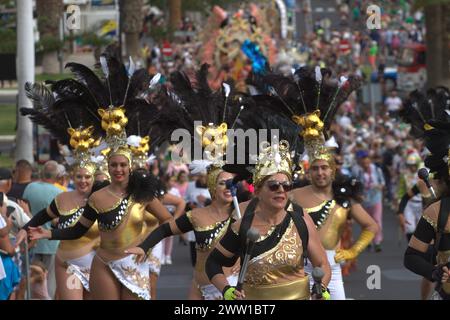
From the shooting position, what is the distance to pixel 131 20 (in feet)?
112

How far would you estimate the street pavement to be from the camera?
16.6m

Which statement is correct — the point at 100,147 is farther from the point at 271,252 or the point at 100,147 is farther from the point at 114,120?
the point at 271,252

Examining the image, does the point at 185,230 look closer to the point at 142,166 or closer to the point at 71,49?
the point at 142,166

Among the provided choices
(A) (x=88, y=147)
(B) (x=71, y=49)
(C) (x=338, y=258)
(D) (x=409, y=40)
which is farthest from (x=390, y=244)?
(D) (x=409, y=40)

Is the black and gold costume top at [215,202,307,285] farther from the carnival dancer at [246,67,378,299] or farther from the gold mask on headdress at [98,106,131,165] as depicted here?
the gold mask on headdress at [98,106,131,165]

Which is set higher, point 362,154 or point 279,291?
point 279,291

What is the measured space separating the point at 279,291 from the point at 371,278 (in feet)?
23.9

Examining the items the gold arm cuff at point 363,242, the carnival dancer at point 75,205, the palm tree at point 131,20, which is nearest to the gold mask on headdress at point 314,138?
the gold arm cuff at point 363,242

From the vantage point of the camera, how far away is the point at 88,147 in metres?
13.6

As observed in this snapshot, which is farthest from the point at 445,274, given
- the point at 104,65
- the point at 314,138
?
the point at 104,65

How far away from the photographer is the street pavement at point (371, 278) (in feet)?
54.3

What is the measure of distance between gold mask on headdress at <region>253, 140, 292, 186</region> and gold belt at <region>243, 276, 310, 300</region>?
1.99 feet

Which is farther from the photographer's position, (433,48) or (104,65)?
(433,48)

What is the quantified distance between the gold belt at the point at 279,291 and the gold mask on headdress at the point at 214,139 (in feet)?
9.80
